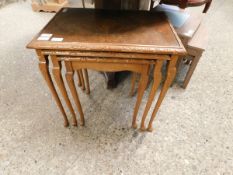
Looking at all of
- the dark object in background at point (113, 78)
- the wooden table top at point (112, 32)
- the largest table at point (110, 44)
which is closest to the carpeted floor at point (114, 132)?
the dark object in background at point (113, 78)

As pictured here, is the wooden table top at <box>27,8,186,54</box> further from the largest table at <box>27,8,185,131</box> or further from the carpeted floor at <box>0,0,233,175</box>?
the carpeted floor at <box>0,0,233,175</box>

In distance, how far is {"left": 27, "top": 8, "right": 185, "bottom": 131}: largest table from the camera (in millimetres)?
651

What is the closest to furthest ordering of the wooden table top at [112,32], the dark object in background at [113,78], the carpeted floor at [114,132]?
1. the wooden table top at [112,32]
2. the carpeted floor at [114,132]
3. the dark object in background at [113,78]

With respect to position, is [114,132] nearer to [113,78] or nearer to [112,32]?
[113,78]

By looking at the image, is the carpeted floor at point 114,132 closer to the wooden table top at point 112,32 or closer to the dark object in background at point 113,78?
the dark object in background at point 113,78

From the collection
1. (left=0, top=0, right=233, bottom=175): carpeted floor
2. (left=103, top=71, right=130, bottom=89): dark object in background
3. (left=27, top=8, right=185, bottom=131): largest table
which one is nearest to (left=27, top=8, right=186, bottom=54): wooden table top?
(left=27, top=8, right=185, bottom=131): largest table

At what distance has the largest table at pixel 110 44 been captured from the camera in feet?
2.14

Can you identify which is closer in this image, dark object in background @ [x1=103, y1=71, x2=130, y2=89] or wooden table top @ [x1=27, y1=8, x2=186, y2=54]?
wooden table top @ [x1=27, y1=8, x2=186, y2=54]

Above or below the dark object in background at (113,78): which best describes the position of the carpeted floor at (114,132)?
below

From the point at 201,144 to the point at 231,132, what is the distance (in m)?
0.25

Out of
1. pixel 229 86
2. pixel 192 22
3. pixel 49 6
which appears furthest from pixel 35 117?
pixel 49 6

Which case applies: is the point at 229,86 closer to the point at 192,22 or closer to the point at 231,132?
the point at 231,132

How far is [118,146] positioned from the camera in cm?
104

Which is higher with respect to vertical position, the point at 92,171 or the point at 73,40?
the point at 73,40
